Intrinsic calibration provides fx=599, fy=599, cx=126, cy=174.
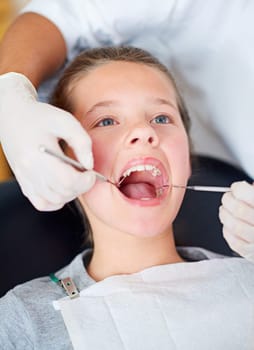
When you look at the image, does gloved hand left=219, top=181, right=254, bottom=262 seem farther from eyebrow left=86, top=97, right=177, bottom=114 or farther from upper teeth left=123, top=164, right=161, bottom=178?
eyebrow left=86, top=97, right=177, bottom=114

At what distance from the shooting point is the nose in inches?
48.9

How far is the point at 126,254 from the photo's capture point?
137cm

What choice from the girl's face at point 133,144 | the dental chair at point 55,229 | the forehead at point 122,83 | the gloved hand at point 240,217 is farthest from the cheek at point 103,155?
the dental chair at point 55,229

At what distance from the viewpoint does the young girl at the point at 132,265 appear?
1.24m

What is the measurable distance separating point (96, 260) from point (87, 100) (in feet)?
1.23

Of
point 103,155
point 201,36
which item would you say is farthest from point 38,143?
point 201,36

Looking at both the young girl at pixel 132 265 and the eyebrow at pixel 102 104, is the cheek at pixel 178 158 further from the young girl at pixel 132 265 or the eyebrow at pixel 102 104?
the eyebrow at pixel 102 104

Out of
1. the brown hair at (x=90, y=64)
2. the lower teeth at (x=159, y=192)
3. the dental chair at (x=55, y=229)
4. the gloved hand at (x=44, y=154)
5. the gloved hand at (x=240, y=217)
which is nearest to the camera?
the gloved hand at (x=44, y=154)

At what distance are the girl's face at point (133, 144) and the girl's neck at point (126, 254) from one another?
0.05m

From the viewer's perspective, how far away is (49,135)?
1.10 metres

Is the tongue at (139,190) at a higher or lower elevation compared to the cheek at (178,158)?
lower

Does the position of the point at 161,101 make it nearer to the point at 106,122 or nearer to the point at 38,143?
the point at 106,122

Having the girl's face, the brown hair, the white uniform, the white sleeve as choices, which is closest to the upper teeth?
the girl's face

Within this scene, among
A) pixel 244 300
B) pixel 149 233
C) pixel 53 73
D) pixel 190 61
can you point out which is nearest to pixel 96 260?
pixel 149 233
